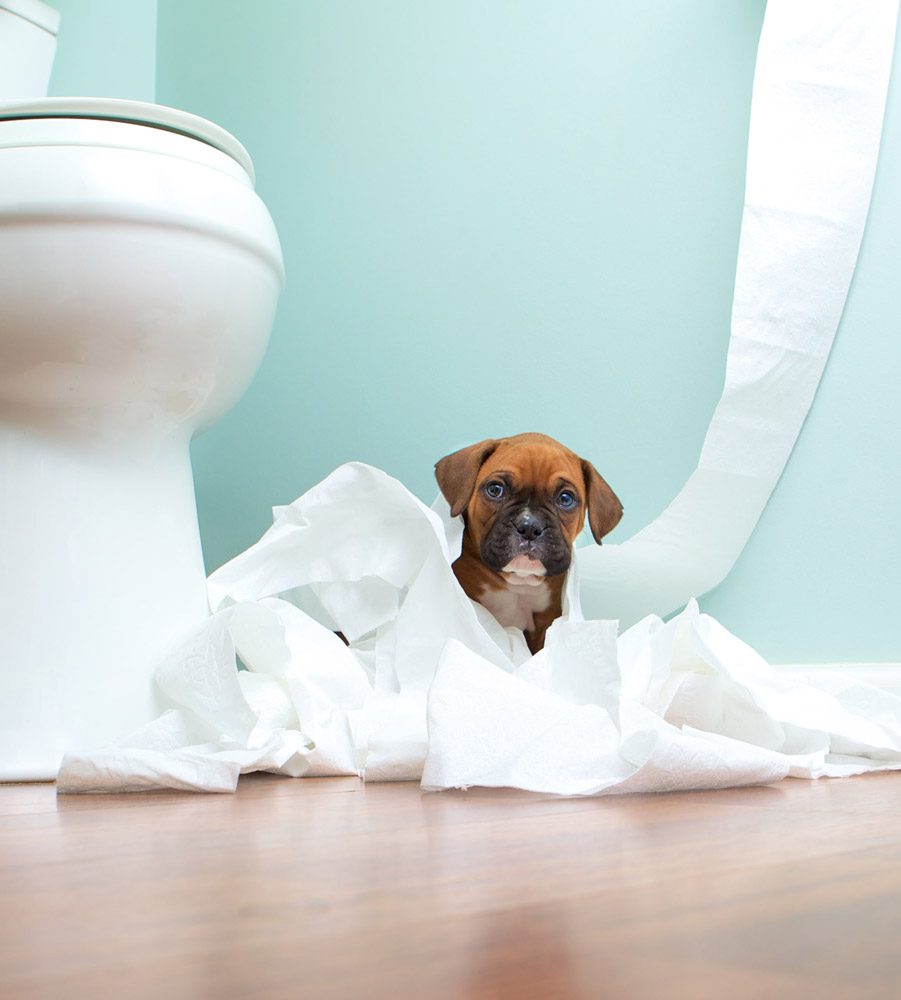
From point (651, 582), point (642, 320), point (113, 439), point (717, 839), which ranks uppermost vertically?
point (642, 320)

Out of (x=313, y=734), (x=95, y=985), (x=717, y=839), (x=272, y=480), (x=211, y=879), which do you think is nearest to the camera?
(x=95, y=985)

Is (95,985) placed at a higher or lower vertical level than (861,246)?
lower

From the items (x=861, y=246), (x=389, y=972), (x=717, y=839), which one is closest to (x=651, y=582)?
(x=861, y=246)

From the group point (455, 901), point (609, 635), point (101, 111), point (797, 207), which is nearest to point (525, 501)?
point (609, 635)

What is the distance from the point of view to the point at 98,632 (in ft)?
3.63

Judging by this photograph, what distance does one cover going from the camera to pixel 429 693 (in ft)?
2.91

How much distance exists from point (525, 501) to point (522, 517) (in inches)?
1.6

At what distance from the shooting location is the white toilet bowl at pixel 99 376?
108 cm

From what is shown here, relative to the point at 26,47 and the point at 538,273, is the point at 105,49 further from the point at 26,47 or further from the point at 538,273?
the point at 538,273

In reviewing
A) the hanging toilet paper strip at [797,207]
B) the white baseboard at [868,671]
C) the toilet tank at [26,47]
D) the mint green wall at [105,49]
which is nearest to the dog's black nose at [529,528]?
the hanging toilet paper strip at [797,207]

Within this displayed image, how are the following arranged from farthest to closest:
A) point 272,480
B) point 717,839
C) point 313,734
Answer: point 272,480, point 313,734, point 717,839

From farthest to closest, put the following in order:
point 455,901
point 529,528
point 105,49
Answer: point 105,49 → point 529,528 → point 455,901

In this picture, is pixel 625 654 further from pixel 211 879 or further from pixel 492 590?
pixel 211 879

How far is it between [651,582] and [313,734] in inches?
24.9
